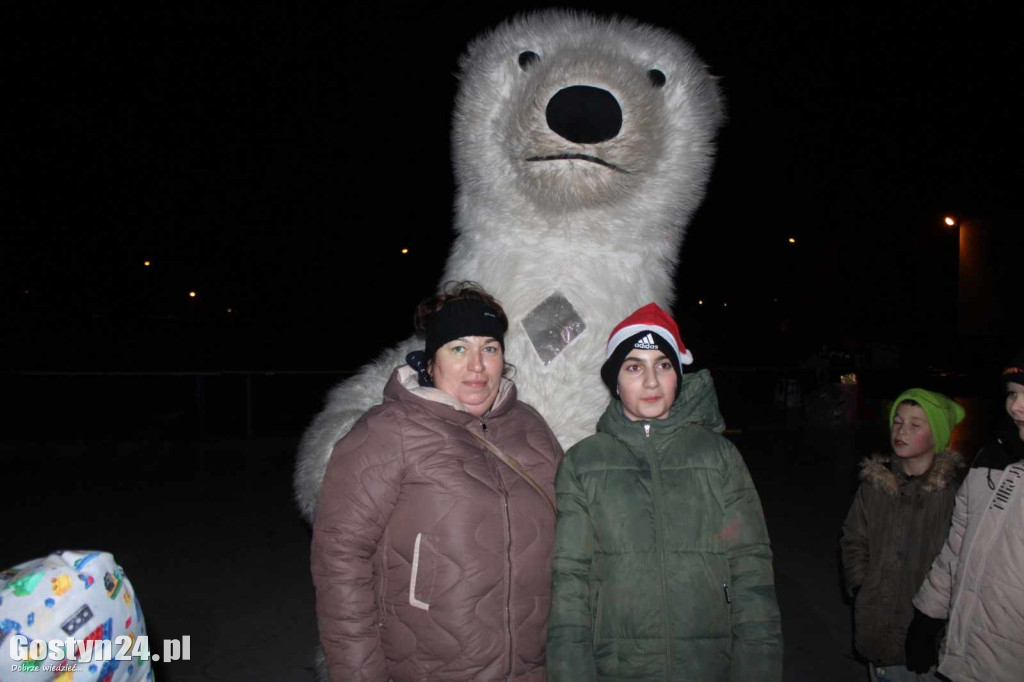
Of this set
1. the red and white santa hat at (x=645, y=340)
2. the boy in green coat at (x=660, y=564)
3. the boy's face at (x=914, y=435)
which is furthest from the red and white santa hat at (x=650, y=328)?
the boy's face at (x=914, y=435)

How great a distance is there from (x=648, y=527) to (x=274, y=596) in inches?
123

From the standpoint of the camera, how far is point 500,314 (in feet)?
5.67

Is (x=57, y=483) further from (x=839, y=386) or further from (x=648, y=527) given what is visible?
(x=839, y=386)

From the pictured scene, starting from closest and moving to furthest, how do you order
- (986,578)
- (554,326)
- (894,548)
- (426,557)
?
(426,557), (986,578), (554,326), (894,548)

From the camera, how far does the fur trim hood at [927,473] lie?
2.16 meters

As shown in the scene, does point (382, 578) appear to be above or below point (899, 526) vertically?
above

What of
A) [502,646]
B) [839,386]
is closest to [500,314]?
[502,646]

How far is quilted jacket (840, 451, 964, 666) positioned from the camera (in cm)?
213

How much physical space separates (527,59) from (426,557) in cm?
156

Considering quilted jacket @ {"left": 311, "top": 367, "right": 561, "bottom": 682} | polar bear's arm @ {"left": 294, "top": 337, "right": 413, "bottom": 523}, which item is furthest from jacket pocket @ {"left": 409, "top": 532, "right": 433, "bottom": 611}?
polar bear's arm @ {"left": 294, "top": 337, "right": 413, "bottom": 523}

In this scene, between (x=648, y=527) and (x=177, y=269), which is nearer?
(x=648, y=527)

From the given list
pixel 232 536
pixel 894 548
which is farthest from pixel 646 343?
pixel 232 536

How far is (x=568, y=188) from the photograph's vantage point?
1.93 m

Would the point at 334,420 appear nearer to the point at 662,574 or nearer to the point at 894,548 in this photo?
the point at 662,574
